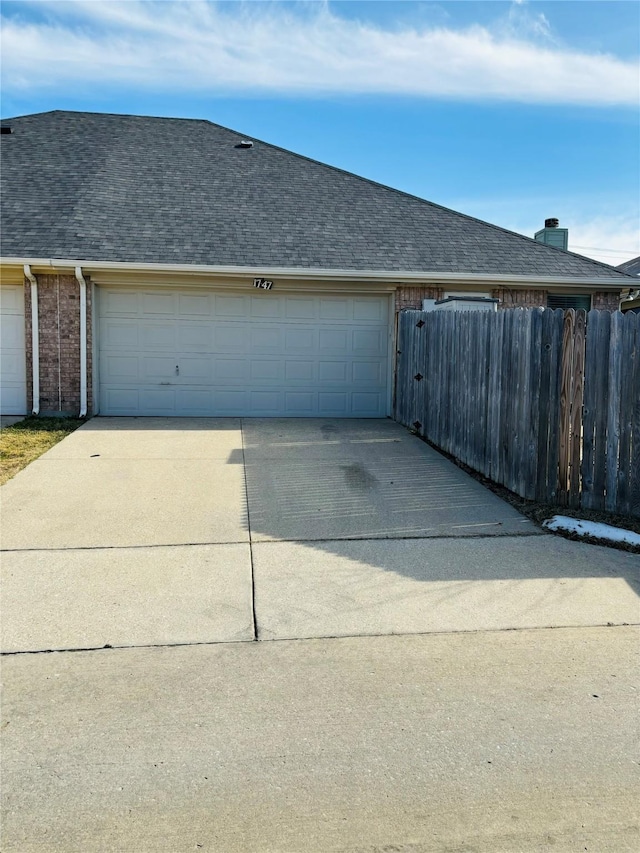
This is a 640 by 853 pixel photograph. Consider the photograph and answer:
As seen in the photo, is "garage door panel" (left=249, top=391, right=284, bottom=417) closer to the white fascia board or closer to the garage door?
the garage door

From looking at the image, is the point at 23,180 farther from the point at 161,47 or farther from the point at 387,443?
the point at 387,443

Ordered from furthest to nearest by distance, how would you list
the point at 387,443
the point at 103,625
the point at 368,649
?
the point at 387,443, the point at 103,625, the point at 368,649

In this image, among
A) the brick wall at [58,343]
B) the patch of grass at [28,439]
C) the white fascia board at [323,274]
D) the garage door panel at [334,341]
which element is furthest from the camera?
the garage door panel at [334,341]

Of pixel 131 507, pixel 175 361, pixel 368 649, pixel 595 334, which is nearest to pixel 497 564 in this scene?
→ pixel 368 649

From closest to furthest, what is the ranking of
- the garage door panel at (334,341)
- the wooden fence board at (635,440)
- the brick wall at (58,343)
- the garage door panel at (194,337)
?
the wooden fence board at (635,440), the brick wall at (58,343), the garage door panel at (194,337), the garage door panel at (334,341)

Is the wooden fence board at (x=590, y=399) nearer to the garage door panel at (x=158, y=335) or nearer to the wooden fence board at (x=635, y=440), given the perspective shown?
the wooden fence board at (x=635, y=440)

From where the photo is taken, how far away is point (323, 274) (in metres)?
12.5

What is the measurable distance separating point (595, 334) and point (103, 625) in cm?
481

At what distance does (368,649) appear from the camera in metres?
3.95

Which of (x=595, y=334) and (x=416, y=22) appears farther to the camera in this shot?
(x=416, y=22)

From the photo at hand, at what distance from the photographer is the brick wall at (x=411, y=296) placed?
13000 mm

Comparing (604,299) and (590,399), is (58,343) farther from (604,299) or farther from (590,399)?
(604,299)

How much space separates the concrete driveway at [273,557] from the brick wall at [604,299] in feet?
21.7

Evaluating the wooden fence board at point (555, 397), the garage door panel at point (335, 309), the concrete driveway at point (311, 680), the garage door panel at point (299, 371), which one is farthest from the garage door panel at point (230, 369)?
the wooden fence board at point (555, 397)
